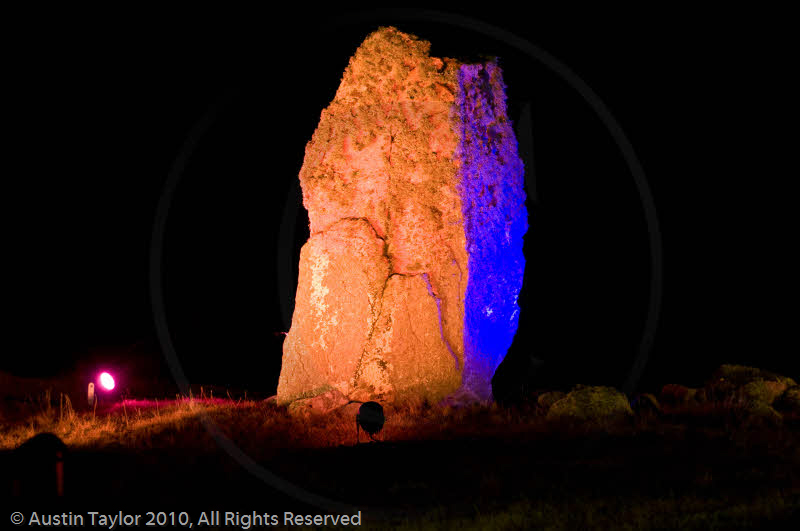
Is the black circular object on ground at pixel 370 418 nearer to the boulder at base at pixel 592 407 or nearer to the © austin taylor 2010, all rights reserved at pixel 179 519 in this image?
the © austin taylor 2010, all rights reserved at pixel 179 519

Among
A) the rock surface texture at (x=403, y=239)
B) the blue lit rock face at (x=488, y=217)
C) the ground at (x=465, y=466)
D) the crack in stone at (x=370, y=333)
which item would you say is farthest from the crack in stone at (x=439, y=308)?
the ground at (x=465, y=466)

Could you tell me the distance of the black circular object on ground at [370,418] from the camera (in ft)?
31.1

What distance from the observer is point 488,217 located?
13.2 metres

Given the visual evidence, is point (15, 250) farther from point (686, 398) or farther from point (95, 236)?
point (686, 398)

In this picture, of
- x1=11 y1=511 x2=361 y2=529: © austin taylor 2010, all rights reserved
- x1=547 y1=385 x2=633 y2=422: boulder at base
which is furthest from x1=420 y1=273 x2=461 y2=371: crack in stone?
x1=11 y1=511 x2=361 y2=529: © austin taylor 2010, all rights reserved

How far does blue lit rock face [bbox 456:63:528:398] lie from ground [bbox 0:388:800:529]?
4.67 ft

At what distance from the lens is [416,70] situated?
13023 millimetres

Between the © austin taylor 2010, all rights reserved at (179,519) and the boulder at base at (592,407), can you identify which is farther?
the boulder at base at (592,407)

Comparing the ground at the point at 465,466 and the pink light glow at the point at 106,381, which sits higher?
the pink light glow at the point at 106,381

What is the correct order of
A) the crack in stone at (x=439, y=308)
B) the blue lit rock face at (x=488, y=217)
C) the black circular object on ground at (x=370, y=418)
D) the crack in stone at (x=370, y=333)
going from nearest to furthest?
1. the black circular object on ground at (x=370, y=418)
2. the crack in stone at (x=370, y=333)
3. the crack in stone at (x=439, y=308)
4. the blue lit rock face at (x=488, y=217)

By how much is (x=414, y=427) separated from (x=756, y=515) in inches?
179

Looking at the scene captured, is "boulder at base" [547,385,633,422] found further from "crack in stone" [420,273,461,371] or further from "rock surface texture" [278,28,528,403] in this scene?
"crack in stone" [420,273,461,371]

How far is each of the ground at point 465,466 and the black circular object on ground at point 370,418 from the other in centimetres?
27

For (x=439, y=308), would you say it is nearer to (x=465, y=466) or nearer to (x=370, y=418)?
(x=370, y=418)
